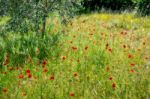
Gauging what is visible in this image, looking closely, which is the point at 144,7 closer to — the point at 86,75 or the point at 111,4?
the point at 111,4

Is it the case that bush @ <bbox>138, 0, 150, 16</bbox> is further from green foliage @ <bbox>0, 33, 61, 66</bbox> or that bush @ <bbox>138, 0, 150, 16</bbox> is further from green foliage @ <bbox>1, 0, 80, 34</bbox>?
green foliage @ <bbox>0, 33, 61, 66</bbox>

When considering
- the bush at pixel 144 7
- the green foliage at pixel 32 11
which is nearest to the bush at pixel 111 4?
the bush at pixel 144 7

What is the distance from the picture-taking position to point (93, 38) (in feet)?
32.3

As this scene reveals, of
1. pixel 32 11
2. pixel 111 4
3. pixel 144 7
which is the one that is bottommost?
pixel 111 4

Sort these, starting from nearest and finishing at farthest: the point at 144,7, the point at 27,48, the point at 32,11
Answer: the point at 27,48 → the point at 32,11 → the point at 144,7

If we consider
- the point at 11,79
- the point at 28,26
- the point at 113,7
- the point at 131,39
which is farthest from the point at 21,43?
the point at 113,7

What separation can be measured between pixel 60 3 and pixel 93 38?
1.31m

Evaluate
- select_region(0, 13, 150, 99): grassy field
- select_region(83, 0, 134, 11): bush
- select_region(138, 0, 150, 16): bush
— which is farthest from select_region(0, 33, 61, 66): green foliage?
select_region(83, 0, 134, 11): bush

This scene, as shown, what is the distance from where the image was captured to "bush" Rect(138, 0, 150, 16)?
17173 mm

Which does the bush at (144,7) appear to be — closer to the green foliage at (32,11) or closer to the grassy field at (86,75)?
the green foliage at (32,11)

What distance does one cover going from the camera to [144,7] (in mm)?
18188

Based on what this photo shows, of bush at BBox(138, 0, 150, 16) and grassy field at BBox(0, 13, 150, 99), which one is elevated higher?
grassy field at BBox(0, 13, 150, 99)

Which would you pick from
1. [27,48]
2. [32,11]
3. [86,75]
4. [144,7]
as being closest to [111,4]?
[144,7]

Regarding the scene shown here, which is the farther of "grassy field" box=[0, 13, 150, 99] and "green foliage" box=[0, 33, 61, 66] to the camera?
"green foliage" box=[0, 33, 61, 66]
